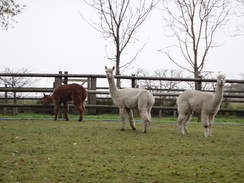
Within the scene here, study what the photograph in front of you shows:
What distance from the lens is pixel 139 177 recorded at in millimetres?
4645

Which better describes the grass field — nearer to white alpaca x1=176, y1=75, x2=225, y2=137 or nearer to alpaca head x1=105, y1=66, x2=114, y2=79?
white alpaca x1=176, y1=75, x2=225, y2=137

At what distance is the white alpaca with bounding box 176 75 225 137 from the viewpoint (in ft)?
26.2

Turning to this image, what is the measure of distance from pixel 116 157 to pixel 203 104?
331cm

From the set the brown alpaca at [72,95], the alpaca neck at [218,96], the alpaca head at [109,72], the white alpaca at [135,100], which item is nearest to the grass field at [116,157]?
the white alpaca at [135,100]

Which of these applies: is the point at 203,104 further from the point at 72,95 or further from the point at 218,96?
the point at 72,95

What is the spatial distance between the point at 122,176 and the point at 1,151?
2427mm

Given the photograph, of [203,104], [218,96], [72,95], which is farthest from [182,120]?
[72,95]

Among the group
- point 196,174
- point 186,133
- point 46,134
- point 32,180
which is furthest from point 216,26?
point 32,180

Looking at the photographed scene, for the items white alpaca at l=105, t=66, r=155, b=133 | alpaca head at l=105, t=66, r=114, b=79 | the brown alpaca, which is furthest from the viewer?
the brown alpaca

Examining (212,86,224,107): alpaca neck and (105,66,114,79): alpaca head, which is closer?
(212,86,224,107): alpaca neck

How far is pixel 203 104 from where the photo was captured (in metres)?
8.24

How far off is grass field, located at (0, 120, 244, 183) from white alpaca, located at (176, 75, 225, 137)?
1.53 ft

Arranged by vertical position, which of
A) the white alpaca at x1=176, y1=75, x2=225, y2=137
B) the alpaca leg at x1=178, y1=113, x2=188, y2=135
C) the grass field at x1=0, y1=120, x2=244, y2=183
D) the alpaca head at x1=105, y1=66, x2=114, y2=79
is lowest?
the grass field at x1=0, y1=120, x2=244, y2=183

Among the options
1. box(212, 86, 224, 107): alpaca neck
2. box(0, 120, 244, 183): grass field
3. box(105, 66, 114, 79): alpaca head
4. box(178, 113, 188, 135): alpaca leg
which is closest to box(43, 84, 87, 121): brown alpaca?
box(105, 66, 114, 79): alpaca head
